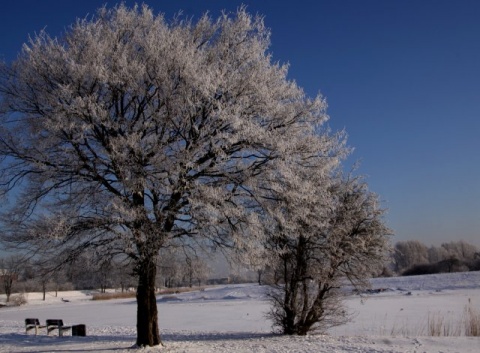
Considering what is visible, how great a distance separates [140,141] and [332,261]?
9052 millimetres

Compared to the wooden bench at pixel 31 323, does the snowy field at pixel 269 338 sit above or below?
below

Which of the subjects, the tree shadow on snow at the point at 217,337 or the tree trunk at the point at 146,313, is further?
the tree shadow on snow at the point at 217,337

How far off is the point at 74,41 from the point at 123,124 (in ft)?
9.29

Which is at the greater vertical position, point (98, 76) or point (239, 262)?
point (98, 76)

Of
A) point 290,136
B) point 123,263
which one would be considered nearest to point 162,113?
point 290,136

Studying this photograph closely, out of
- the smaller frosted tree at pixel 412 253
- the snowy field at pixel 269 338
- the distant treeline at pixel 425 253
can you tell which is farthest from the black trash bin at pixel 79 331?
the smaller frosted tree at pixel 412 253

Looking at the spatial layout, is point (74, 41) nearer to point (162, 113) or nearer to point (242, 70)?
point (162, 113)

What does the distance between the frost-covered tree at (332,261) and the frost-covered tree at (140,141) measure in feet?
16.8

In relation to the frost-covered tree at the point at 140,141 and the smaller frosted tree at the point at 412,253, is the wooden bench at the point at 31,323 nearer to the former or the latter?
the frost-covered tree at the point at 140,141

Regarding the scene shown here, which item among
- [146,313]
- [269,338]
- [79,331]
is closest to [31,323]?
[79,331]

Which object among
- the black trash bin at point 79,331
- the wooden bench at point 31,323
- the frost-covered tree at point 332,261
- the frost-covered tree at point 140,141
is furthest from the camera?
the wooden bench at point 31,323

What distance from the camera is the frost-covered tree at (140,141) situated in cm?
1166

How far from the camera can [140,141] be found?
39.9 ft

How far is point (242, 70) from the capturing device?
13.6 metres
